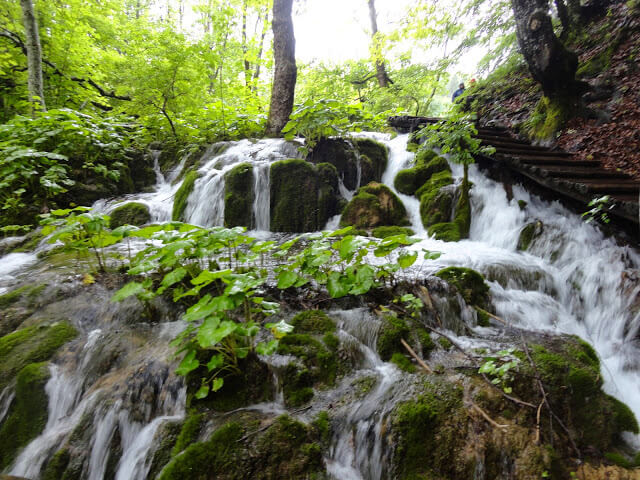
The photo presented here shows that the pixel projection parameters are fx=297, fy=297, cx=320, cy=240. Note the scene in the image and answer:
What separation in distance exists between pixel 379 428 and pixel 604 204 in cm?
381

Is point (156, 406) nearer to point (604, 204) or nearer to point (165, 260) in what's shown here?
point (165, 260)

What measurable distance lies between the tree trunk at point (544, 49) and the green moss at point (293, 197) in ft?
15.7

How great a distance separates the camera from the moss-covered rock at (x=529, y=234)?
4.26 meters

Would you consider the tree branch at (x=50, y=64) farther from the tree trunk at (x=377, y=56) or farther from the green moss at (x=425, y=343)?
the green moss at (x=425, y=343)

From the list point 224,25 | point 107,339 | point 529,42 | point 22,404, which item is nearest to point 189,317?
point 107,339

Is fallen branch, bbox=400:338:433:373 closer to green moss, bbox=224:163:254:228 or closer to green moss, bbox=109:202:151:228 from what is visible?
green moss, bbox=224:163:254:228

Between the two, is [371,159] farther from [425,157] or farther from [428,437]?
[428,437]

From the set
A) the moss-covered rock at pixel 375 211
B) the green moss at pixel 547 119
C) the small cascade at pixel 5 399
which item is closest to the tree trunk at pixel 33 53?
the small cascade at pixel 5 399

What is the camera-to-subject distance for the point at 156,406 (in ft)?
6.66

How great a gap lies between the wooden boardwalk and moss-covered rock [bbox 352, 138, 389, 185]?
81.8 inches

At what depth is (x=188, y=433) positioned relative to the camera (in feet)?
6.02

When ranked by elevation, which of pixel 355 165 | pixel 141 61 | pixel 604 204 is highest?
pixel 141 61

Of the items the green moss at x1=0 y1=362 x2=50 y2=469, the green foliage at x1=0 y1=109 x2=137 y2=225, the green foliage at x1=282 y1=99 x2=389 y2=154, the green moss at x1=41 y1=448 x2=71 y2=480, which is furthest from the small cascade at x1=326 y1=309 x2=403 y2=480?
the green foliage at x1=0 y1=109 x2=137 y2=225

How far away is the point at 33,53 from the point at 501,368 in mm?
9337
